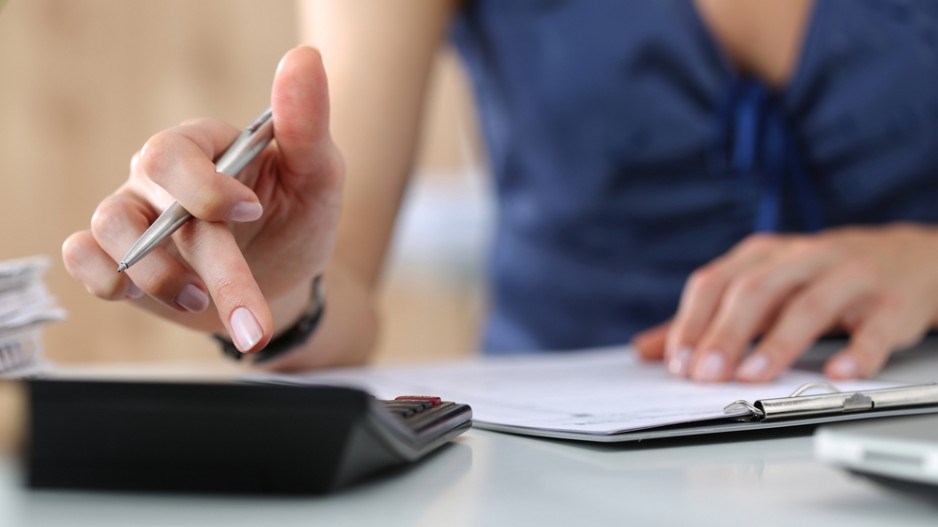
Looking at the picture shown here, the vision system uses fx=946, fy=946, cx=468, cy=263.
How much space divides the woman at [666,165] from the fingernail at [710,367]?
0.02 metres

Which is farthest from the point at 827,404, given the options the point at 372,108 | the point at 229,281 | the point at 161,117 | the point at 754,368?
the point at 161,117

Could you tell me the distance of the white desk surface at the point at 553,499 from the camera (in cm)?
25

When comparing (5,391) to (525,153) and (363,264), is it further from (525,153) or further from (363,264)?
(525,153)

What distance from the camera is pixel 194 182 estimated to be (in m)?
0.34

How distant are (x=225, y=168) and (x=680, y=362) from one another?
28 cm

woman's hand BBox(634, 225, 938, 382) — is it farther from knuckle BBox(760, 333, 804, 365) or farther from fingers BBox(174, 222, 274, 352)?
fingers BBox(174, 222, 274, 352)

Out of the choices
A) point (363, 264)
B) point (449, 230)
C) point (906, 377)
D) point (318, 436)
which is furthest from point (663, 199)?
point (449, 230)

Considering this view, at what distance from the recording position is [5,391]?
0.85 feet

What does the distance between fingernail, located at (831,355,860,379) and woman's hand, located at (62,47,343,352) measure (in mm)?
281

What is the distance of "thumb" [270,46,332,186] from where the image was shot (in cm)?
36

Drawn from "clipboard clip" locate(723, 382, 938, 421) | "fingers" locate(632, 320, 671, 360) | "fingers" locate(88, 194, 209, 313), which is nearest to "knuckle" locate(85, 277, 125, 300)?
"fingers" locate(88, 194, 209, 313)

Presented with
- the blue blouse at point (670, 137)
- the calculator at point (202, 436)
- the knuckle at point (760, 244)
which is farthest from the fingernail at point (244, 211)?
the blue blouse at point (670, 137)

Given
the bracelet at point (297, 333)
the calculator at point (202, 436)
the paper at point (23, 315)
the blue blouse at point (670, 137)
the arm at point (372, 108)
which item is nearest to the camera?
the calculator at point (202, 436)

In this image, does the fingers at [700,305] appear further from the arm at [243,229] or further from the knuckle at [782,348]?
the arm at [243,229]
